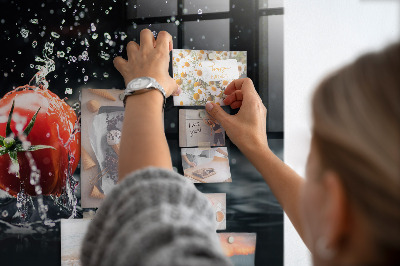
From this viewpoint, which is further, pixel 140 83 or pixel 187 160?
pixel 187 160

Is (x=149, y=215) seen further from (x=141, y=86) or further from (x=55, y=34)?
(x=55, y=34)

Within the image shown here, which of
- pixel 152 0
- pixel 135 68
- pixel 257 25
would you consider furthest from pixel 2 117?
pixel 257 25

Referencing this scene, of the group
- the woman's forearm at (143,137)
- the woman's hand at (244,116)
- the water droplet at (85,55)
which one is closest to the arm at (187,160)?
the woman's hand at (244,116)

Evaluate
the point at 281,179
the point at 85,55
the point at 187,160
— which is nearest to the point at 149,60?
the point at 85,55

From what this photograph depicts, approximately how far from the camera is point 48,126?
0.83 m

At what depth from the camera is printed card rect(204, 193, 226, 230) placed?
93 cm

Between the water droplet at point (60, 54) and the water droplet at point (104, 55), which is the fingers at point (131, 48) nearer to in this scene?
the water droplet at point (104, 55)

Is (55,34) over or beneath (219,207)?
over

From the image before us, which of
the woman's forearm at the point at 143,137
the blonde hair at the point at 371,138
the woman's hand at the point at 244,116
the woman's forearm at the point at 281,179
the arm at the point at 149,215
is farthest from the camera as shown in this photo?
the woman's hand at the point at 244,116

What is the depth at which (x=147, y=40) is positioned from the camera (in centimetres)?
85

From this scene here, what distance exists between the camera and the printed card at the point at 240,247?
3.09ft

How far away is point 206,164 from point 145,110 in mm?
308

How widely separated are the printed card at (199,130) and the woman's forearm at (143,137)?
0.21 m

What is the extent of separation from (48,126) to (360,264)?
74 cm
